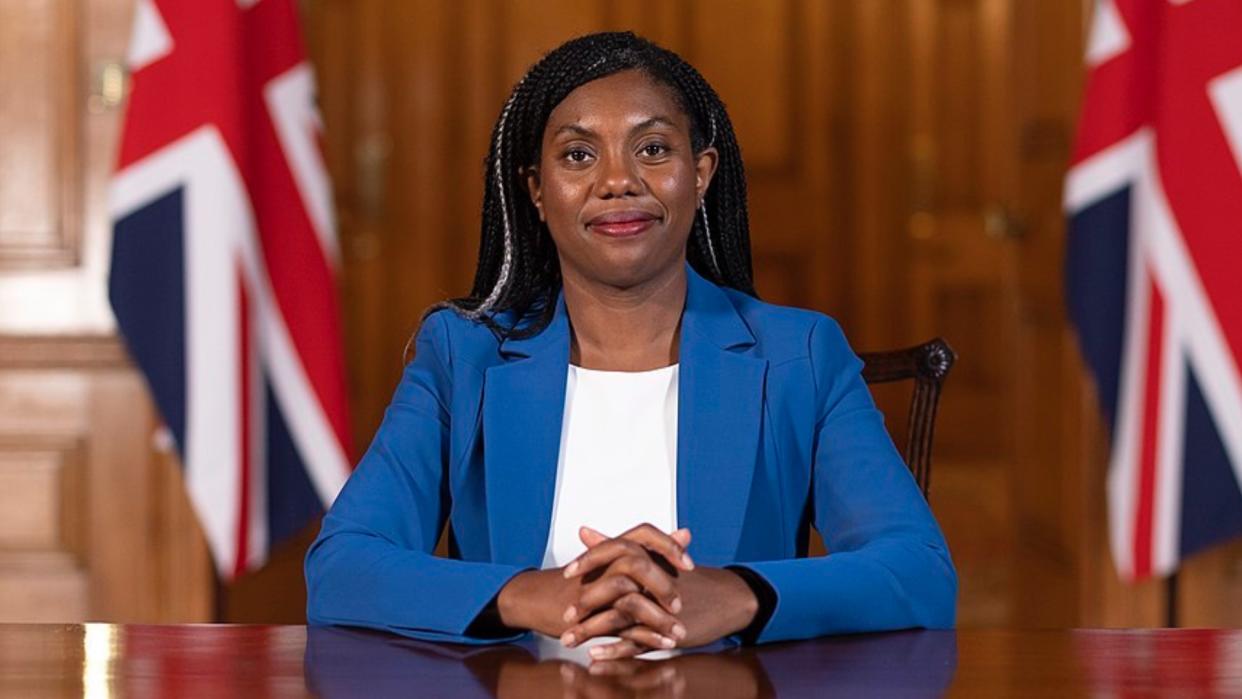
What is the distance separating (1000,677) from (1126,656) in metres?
0.15

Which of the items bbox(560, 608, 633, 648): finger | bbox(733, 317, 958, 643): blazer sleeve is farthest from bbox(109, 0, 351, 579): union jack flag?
bbox(560, 608, 633, 648): finger

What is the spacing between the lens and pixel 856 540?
→ 172cm

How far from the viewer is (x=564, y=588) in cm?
148

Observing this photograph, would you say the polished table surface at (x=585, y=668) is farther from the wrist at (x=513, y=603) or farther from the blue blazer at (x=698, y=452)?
the blue blazer at (x=698, y=452)

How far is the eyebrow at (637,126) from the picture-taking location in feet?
6.10

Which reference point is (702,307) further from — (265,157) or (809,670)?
(265,157)

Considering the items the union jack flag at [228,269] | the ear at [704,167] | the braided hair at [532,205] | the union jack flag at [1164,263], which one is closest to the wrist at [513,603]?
the braided hair at [532,205]

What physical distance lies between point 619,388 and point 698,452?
0.14 meters

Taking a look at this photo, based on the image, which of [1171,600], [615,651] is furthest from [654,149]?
[1171,600]

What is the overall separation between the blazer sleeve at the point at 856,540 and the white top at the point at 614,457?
162 millimetres

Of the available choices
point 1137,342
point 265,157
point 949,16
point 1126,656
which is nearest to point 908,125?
point 949,16

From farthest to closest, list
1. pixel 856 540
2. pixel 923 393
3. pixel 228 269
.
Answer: pixel 228 269 < pixel 923 393 < pixel 856 540

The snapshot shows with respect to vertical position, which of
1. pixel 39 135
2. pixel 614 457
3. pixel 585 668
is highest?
pixel 39 135

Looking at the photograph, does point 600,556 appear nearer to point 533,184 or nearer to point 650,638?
point 650,638
